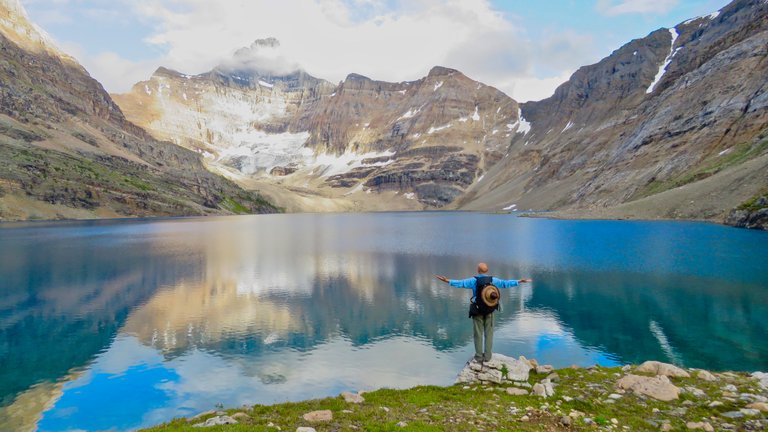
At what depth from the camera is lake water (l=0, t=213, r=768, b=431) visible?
21047 mm

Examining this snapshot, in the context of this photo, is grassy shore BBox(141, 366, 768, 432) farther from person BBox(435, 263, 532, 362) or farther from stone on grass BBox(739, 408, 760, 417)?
person BBox(435, 263, 532, 362)

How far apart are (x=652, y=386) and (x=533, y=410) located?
4356 mm

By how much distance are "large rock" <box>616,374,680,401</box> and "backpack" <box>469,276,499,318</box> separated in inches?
191

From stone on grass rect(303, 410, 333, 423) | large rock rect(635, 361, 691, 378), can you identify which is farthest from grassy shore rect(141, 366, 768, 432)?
large rock rect(635, 361, 691, 378)

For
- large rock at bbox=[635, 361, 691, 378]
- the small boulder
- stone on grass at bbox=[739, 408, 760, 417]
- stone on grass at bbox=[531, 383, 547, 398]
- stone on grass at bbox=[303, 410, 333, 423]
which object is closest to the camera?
stone on grass at bbox=[739, 408, 760, 417]

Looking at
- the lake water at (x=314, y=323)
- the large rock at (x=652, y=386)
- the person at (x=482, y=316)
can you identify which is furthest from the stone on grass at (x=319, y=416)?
the large rock at (x=652, y=386)

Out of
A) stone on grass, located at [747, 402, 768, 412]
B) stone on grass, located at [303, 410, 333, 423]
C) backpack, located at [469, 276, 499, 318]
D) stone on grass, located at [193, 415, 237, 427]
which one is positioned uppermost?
backpack, located at [469, 276, 499, 318]

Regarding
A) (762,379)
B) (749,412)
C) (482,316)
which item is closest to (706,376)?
(762,379)

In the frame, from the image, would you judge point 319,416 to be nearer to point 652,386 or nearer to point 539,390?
point 539,390

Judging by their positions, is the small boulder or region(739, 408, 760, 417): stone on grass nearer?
region(739, 408, 760, 417): stone on grass

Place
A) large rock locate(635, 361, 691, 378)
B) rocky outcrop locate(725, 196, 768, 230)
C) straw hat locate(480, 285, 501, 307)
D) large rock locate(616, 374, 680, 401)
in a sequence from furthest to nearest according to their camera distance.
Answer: rocky outcrop locate(725, 196, 768, 230) → straw hat locate(480, 285, 501, 307) → large rock locate(635, 361, 691, 378) → large rock locate(616, 374, 680, 401)

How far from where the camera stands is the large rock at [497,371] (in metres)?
16.1

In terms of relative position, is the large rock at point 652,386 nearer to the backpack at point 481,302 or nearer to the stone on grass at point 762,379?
the stone on grass at point 762,379

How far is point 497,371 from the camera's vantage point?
16.4 meters
